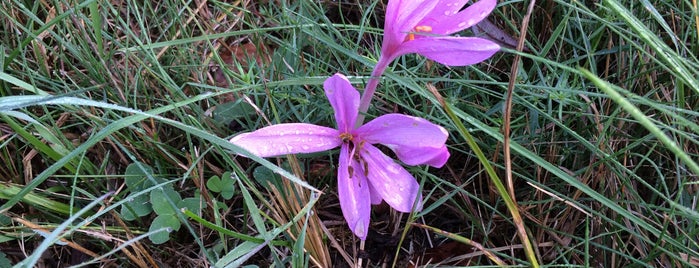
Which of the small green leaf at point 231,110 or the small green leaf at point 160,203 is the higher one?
the small green leaf at point 231,110

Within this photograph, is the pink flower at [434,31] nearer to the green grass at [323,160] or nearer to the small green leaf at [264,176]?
the green grass at [323,160]

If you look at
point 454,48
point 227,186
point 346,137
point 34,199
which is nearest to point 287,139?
point 346,137

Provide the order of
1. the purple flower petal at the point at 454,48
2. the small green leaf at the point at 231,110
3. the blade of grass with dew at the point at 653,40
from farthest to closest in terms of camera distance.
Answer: the small green leaf at the point at 231,110, the purple flower petal at the point at 454,48, the blade of grass with dew at the point at 653,40

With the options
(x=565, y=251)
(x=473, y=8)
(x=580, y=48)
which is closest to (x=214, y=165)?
(x=473, y=8)

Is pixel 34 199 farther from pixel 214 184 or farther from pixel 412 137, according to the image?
pixel 412 137

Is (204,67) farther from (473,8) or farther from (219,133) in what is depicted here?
(473,8)

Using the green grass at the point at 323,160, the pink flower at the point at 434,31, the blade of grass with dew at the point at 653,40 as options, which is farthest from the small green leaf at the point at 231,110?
the blade of grass with dew at the point at 653,40

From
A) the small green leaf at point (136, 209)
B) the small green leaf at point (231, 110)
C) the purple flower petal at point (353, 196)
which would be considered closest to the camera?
the purple flower petal at point (353, 196)
